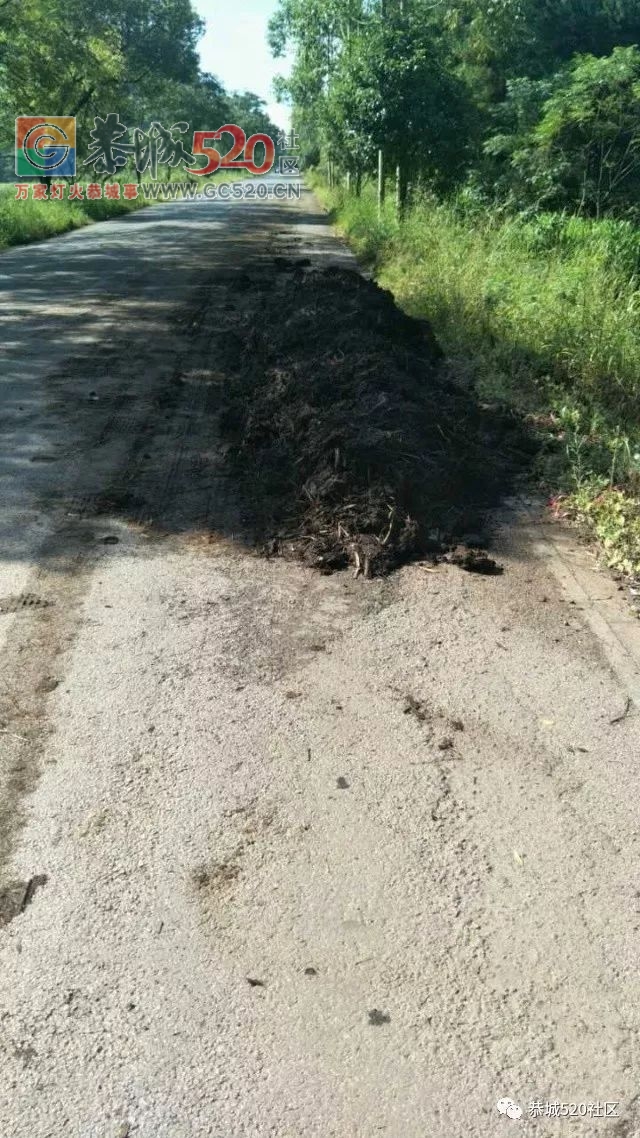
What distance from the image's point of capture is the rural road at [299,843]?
2217 mm

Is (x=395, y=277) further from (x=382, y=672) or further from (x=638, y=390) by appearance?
(x=382, y=672)

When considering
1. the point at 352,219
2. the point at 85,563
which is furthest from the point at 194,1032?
the point at 352,219

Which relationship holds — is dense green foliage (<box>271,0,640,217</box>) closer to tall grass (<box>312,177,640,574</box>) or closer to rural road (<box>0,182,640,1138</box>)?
tall grass (<box>312,177,640,574</box>)

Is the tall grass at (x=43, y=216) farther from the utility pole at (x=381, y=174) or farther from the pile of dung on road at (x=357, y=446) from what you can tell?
the pile of dung on road at (x=357, y=446)

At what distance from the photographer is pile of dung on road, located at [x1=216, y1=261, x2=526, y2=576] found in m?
5.01

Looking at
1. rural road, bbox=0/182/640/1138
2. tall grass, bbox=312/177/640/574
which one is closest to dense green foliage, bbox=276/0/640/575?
tall grass, bbox=312/177/640/574

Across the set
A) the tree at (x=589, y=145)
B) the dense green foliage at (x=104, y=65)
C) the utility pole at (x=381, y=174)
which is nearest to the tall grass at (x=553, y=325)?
the tree at (x=589, y=145)

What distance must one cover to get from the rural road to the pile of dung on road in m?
0.27

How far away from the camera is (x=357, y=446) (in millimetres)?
5426

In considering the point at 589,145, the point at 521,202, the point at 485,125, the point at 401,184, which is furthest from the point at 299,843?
the point at 485,125

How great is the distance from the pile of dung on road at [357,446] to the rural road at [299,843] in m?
0.27

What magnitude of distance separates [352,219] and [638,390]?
16.5 meters

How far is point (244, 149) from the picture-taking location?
104 meters

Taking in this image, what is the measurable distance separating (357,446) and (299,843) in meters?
2.94
